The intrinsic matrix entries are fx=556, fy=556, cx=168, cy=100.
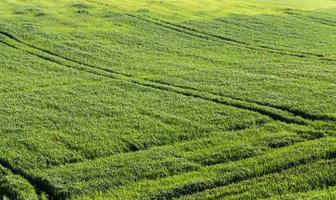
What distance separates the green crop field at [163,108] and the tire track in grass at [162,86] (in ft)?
0.19

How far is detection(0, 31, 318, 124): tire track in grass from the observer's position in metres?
17.1

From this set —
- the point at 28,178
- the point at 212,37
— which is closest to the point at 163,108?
the point at 28,178

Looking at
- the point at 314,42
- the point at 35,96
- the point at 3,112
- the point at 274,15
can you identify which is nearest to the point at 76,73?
the point at 35,96

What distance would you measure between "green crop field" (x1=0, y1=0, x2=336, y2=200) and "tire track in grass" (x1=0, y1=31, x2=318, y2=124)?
0.06 metres

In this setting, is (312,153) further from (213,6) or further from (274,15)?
(213,6)

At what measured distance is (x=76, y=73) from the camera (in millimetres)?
21969

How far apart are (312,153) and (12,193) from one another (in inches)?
284

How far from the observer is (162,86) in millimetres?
20234

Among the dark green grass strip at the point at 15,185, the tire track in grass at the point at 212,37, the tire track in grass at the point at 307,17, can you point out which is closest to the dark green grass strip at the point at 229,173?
the dark green grass strip at the point at 15,185

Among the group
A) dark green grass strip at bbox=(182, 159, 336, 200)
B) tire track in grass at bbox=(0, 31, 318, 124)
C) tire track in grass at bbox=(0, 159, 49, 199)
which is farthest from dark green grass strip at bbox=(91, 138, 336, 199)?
tire track in grass at bbox=(0, 31, 318, 124)

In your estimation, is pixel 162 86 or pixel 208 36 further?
pixel 208 36

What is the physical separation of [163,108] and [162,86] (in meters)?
2.64

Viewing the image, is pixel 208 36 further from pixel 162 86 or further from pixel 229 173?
pixel 229 173

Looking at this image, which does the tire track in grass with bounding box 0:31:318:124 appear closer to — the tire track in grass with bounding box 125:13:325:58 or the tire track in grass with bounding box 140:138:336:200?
the tire track in grass with bounding box 140:138:336:200
